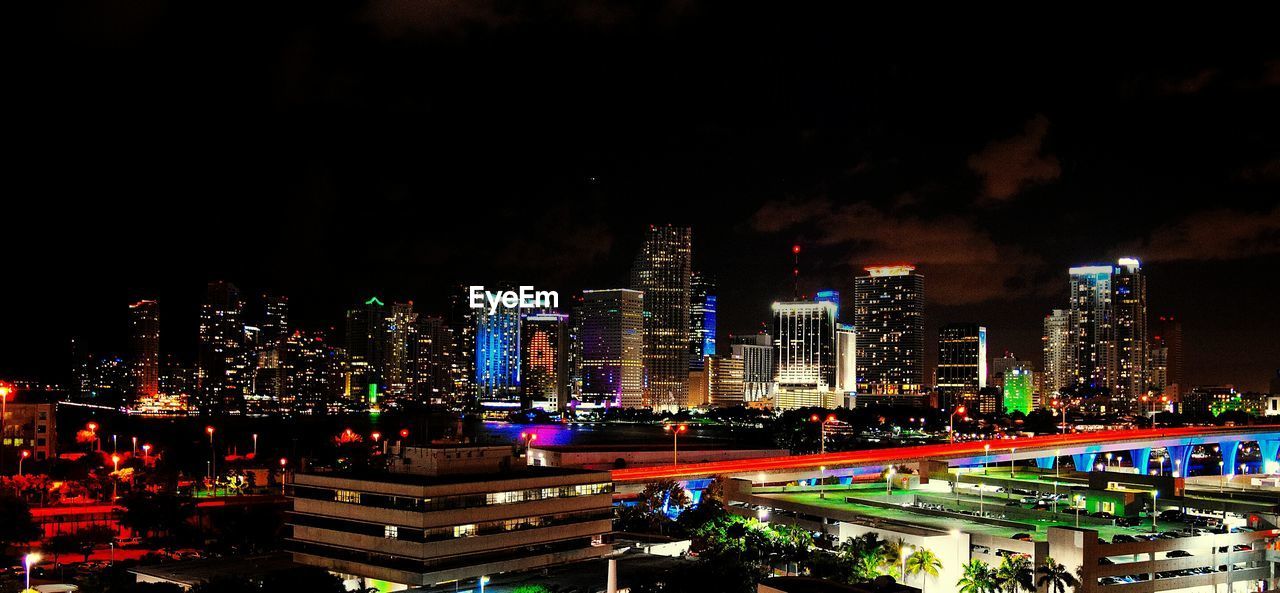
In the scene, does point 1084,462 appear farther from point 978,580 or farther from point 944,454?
point 978,580

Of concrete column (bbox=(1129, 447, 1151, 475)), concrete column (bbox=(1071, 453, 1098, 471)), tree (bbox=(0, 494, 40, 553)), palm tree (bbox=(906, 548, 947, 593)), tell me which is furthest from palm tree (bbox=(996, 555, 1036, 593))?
concrete column (bbox=(1129, 447, 1151, 475))

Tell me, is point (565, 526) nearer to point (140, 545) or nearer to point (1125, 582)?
point (1125, 582)

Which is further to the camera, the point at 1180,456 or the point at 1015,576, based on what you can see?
the point at 1180,456

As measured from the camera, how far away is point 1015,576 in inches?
2076

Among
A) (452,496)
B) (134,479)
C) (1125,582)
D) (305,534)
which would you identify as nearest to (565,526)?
(452,496)

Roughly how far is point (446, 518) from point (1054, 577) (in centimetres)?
2847

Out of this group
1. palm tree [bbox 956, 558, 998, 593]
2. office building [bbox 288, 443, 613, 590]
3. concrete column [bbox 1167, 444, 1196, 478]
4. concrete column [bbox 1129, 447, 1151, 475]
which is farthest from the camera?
concrete column [bbox 1167, 444, 1196, 478]

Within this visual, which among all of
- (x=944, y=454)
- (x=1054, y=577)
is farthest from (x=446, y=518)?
(x=944, y=454)

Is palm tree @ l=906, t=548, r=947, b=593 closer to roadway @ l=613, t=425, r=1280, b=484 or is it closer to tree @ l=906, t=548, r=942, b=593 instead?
tree @ l=906, t=548, r=942, b=593

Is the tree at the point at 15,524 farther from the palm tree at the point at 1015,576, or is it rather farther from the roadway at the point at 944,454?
the palm tree at the point at 1015,576

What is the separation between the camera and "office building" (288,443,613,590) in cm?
5634

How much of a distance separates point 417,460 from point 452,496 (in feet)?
16.7

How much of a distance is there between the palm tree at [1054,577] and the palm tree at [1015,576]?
46 centimetres

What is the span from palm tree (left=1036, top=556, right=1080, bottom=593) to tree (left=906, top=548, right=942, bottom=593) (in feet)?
18.7
